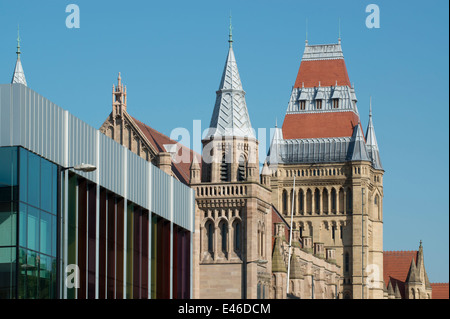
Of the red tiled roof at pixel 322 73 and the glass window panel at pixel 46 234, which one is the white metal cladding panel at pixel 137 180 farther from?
the red tiled roof at pixel 322 73

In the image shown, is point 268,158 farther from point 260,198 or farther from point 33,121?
point 33,121

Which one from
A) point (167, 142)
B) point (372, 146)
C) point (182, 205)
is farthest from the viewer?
point (372, 146)

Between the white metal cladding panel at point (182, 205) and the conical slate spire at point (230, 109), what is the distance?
53.2ft

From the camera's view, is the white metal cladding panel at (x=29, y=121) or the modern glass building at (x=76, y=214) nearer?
the modern glass building at (x=76, y=214)

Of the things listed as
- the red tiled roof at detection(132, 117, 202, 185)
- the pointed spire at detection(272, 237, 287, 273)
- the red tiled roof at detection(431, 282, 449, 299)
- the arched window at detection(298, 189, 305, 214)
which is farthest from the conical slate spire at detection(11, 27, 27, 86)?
the red tiled roof at detection(431, 282, 449, 299)

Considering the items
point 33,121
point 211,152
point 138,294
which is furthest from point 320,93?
point 33,121

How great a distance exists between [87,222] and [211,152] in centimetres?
3506

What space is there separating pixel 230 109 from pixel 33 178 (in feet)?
139

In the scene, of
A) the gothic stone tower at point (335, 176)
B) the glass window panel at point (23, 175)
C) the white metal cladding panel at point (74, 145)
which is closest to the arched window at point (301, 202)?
the gothic stone tower at point (335, 176)

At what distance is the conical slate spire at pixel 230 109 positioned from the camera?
8531 centimetres

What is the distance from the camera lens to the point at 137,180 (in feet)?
192

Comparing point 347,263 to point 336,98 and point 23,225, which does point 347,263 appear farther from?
point 23,225

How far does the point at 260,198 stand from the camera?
8244 cm

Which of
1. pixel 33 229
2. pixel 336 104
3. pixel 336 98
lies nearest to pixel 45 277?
pixel 33 229
